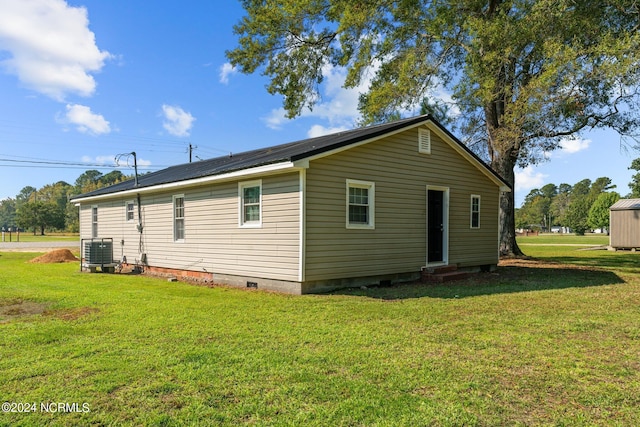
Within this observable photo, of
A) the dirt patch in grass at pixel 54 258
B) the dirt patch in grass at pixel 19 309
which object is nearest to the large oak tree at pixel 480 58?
the dirt patch in grass at pixel 54 258

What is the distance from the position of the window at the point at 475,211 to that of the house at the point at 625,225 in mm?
15550

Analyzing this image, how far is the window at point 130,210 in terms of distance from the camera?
45.3 ft

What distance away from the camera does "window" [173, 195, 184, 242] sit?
38.7ft

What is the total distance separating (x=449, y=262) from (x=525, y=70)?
27.1 feet

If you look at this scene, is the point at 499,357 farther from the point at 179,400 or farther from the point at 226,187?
the point at 226,187

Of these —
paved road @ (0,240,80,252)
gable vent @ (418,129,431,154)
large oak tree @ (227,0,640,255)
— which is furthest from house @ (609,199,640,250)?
paved road @ (0,240,80,252)

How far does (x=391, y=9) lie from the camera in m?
16.1

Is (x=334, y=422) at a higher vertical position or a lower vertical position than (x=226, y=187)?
lower

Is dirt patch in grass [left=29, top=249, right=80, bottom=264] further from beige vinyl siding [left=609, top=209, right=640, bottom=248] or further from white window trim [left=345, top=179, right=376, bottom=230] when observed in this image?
beige vinyl siding [left=609, top=209, right=640, bottom=248]

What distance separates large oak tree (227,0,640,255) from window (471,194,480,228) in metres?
2.90

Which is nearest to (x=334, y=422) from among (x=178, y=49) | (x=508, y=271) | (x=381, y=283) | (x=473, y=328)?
(x=473, y=328)

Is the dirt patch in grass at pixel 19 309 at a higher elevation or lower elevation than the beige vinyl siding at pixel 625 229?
lower

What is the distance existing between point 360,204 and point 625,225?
21903 millimetres

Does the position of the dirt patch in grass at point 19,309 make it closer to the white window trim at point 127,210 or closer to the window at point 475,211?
the white window trim at point 127,210
